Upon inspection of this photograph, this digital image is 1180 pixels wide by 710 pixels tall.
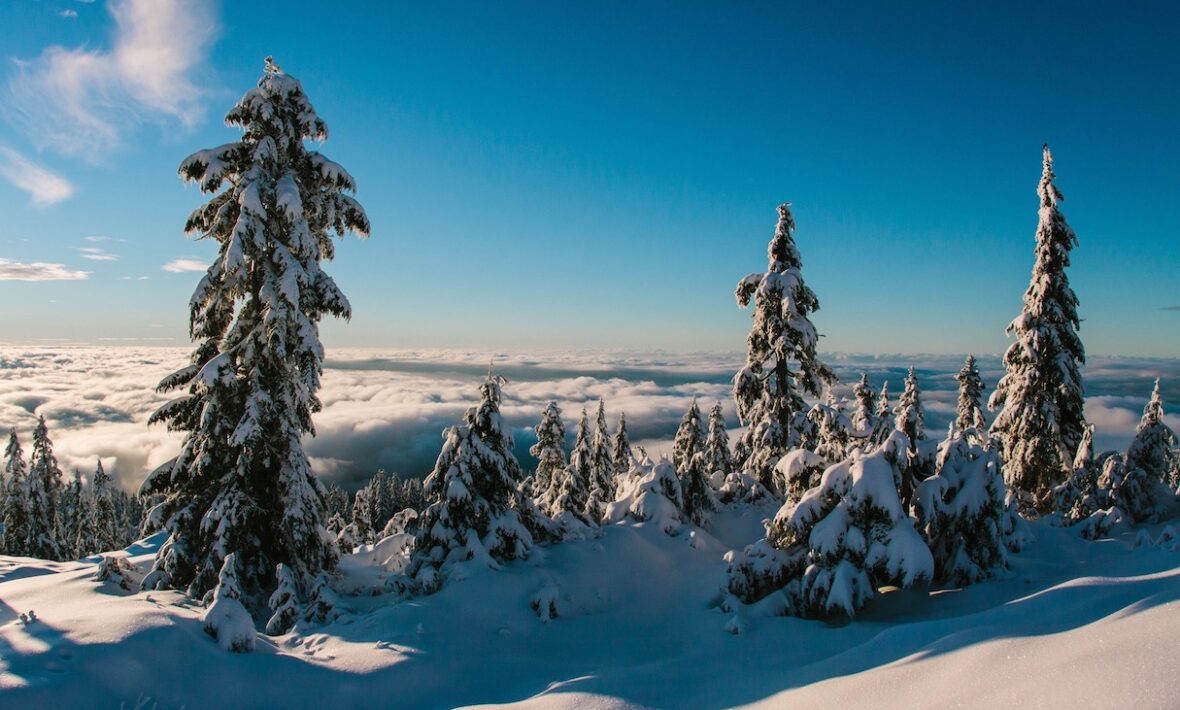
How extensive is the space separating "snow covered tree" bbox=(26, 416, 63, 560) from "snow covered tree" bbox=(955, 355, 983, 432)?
5853 cm

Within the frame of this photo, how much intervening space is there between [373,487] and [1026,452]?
11589cm

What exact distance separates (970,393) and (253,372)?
3814 cm

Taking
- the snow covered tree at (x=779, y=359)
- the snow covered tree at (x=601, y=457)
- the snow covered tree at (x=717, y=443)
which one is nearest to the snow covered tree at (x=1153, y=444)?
the snow covered tree at (x=779, y=359)

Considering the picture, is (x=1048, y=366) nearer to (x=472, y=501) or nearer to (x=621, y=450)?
(x=472, y=501)

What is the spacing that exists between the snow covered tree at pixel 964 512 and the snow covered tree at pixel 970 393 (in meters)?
26.6

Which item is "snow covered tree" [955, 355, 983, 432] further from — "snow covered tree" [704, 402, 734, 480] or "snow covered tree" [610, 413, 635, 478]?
"snow covered tree" [610, 413, 635, 478]

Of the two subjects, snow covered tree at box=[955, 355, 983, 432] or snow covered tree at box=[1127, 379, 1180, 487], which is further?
snow covered tree at box=[955, 355, 983, 432]

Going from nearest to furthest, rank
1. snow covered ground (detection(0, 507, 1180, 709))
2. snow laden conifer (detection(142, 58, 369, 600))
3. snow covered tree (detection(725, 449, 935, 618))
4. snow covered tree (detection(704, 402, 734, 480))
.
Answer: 1. snow covered ground (detection(0, 507, 1180, 709))
2. snow covered tree (detection(725, 449, 935, 618))
3. snow laden conifer (detection(142, 58, 369, 600))
4. snow covered tree (detection(704, 402, 734, 480))

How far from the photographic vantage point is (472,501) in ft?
43.2

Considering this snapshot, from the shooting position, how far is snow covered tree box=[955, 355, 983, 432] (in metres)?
33.7

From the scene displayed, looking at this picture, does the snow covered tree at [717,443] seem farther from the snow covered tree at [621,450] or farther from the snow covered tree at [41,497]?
the snow covered tree at [41,497]

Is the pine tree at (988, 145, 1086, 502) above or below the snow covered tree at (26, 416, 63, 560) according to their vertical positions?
above

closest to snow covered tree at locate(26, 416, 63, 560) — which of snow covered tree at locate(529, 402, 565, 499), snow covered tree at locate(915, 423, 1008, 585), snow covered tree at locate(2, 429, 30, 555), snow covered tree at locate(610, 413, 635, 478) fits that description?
snow covered tree at locate(2, 429, 30, 555)

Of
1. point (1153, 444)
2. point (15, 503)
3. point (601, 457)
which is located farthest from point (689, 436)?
point (15, 503)
